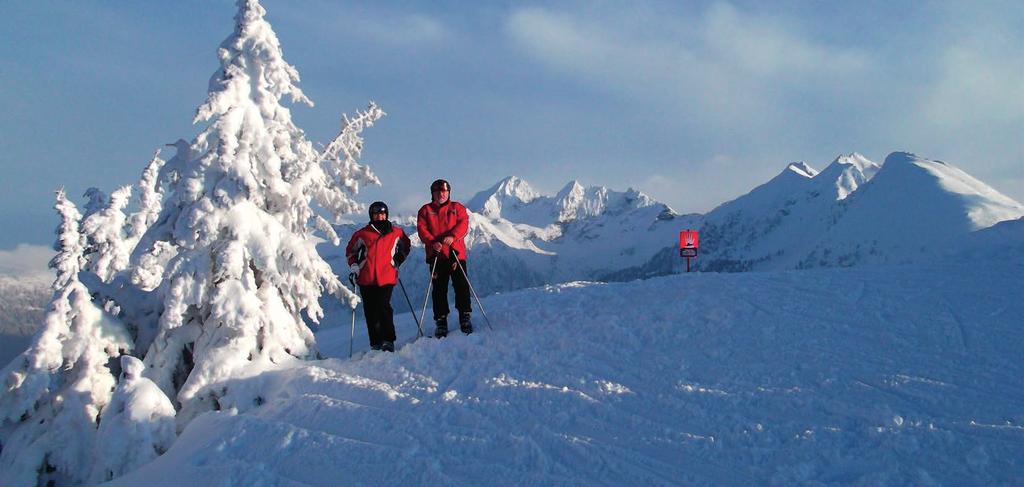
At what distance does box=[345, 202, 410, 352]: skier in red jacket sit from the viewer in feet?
32.9

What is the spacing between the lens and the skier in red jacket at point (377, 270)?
1002 centimetres

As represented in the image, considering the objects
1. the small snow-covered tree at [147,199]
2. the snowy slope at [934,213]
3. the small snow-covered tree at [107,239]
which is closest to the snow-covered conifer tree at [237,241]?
the small snow-covered tree at [107,239]

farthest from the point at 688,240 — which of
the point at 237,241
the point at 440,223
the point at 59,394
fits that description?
the point at 59,394

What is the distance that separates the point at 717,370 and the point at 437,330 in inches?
178

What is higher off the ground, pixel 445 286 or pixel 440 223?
pixel 440 223

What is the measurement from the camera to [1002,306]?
984 centimetres

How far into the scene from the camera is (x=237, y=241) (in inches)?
382

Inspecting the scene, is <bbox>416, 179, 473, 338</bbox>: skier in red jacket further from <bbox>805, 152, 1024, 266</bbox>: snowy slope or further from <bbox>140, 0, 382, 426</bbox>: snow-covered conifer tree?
<bbox>805, 152, 1024, 266</bbox>: snowy slope

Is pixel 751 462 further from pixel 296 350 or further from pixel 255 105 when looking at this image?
pixel 255 105

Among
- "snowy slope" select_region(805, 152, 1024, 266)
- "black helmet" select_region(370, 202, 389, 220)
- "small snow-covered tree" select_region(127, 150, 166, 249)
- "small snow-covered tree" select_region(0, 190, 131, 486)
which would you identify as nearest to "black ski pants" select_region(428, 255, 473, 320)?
"black helmet" select_region(370, 202, 389, 220)

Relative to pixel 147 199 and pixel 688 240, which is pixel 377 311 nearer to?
pixel 688 240

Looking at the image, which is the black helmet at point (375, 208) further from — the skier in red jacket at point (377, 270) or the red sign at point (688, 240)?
the red sign at point (688, 240)

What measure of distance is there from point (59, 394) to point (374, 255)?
16.3 feet

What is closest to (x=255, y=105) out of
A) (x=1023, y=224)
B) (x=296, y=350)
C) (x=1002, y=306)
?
(x=296, y=350)
